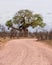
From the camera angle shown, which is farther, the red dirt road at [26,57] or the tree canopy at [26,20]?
the tree canopy at [26,20]

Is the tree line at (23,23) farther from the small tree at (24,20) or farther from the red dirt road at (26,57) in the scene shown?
the red dirt road at (26,57)

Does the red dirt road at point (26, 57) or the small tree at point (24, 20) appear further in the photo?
the small tree at point (24, 20)

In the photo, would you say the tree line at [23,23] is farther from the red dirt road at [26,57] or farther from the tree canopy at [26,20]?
the red dirt road at [26,57]

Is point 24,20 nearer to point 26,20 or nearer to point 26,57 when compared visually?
point 26,20

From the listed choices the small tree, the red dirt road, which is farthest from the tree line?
the red dirt road

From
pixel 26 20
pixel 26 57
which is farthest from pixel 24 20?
pixel 26 57

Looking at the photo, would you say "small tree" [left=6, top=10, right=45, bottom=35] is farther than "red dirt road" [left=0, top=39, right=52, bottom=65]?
Yes

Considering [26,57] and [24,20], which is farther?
[24,20]

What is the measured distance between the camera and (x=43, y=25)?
9375cm

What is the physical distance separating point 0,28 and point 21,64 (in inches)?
3100

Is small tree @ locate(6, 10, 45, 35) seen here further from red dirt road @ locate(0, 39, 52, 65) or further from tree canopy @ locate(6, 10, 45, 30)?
red dirt road @ locate(0, 39, 52, 65)

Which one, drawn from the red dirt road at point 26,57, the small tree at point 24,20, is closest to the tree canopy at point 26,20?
the small tree at point 24,20

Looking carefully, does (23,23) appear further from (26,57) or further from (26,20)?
(26,57)

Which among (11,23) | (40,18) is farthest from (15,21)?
(40,18)
